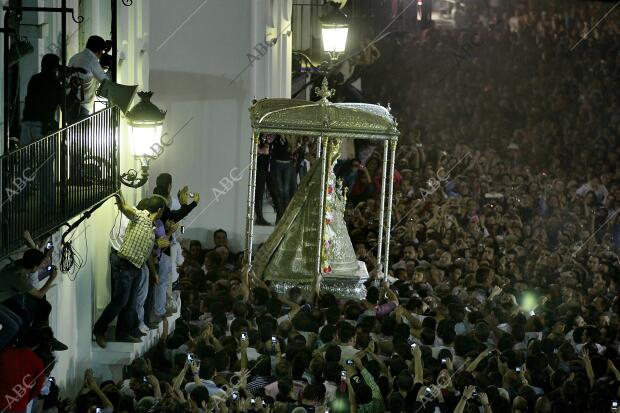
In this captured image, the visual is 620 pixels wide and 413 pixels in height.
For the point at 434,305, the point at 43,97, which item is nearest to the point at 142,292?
the point at 43,97

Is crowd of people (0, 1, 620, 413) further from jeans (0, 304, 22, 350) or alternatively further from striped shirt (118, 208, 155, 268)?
jeans (0, 304, 22, 350)

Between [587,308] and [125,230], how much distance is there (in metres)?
5.85

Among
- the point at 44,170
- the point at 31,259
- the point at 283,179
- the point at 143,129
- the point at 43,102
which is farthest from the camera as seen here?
the point at 283,179

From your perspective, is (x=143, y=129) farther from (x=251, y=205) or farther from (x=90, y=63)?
(x=251, y=205)

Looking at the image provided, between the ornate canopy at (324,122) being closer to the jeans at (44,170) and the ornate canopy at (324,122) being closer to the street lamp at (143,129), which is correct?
the street lamp at (143,129)

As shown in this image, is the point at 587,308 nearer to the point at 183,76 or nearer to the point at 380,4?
the point at 183,76

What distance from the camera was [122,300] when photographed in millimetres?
19031

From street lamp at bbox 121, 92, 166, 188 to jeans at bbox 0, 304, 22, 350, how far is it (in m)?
4.09

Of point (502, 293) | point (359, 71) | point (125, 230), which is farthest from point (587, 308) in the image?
point (359, 71)

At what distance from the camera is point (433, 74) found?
39094 millimetres

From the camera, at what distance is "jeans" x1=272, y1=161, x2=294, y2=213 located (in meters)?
25.5

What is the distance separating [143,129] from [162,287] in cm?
182

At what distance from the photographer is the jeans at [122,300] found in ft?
62.1

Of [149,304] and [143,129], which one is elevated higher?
[143,129]
